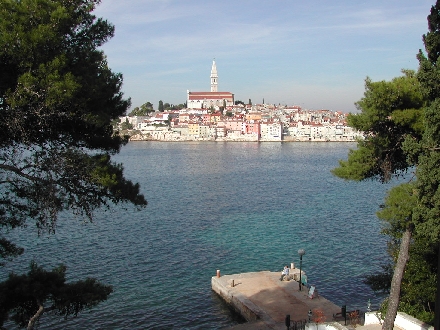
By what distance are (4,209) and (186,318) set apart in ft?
28.0

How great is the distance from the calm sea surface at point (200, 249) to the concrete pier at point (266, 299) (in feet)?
1.86

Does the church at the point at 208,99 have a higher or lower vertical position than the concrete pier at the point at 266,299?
higher

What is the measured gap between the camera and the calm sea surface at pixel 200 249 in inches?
598

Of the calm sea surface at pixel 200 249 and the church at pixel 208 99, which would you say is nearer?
the calm sea surface at pixel 200 249

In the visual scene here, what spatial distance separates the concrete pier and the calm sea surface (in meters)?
0.57

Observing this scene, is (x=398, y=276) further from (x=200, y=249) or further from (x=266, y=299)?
(x=200, y=249)

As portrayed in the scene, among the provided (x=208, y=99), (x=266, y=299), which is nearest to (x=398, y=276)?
(x=266, y=299)

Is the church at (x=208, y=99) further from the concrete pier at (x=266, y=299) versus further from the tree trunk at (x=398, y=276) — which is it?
the tree trunk at (x=398, y=276)

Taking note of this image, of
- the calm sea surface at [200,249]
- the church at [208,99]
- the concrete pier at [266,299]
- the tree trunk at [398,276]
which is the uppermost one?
the church at [208,99]

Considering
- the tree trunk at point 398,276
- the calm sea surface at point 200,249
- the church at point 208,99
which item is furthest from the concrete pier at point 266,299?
the church at point 208,99

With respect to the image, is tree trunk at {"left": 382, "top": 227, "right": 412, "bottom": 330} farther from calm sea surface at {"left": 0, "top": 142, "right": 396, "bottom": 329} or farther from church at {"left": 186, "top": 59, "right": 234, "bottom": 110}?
church at {"left": 186, "top": 59, "right": 234, "bottom": 110}

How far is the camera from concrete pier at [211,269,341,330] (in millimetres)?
12758

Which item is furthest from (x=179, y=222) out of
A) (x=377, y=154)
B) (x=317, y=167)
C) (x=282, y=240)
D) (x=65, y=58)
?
(x=317, y=167)

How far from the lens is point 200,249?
70.6 ft
